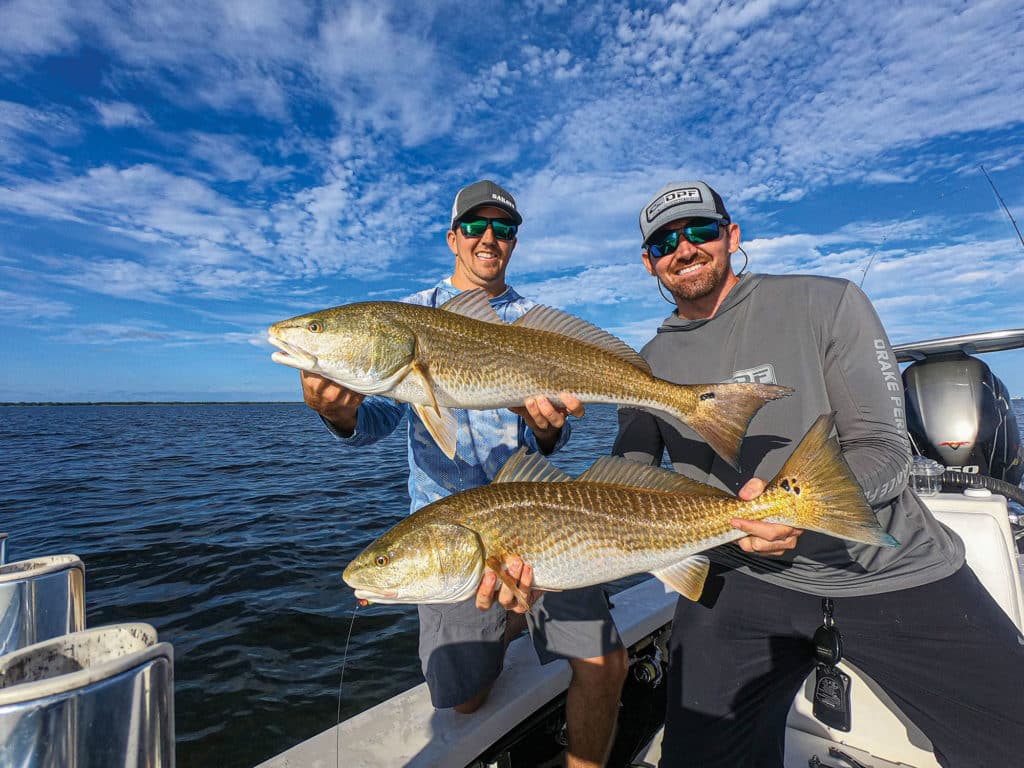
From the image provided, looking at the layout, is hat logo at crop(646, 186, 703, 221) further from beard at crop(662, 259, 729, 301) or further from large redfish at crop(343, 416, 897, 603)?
large redfish at crop(343, 416, 897, 603)

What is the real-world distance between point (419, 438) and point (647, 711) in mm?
3222

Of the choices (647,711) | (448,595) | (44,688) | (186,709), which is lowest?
(186,709)

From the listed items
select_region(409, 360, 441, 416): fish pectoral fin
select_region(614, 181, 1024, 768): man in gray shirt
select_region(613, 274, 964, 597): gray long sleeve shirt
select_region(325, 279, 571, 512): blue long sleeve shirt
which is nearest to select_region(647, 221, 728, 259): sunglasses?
select_region(614, 181, 1024, 768): man in gray shirt

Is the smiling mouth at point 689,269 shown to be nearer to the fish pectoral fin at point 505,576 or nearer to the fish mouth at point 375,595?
the fish pectoral fin at point 505,576

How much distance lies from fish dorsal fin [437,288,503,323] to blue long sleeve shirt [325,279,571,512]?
0.44 m

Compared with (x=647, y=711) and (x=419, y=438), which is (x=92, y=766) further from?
(x=647, y=711)

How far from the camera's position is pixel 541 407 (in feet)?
11.1

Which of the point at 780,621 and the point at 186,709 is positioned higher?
the point at 780,621

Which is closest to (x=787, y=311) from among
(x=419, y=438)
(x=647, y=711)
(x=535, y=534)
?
(x=535, y=534)

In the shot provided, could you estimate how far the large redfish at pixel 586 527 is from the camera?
9.01ft

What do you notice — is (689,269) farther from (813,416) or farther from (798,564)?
(798,564)

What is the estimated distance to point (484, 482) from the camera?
398 centimetres

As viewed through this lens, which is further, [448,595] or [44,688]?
[448,595]

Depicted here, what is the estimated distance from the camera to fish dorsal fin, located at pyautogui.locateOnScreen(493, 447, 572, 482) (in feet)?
10.3
